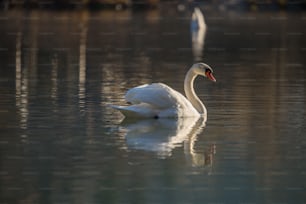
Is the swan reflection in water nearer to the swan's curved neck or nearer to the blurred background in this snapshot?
the swan's curved neck

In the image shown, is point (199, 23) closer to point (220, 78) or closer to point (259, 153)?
point (220, 78)

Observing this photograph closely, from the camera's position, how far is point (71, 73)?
17578 mm

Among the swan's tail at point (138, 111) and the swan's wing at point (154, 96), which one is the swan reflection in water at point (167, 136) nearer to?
the swan's tail at point (138, 111)

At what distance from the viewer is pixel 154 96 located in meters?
11.8

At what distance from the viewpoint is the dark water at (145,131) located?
848 cm

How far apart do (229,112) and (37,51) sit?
10.3 meters

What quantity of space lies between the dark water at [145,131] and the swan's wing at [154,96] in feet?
0.68

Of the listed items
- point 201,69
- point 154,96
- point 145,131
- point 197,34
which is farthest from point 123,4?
point 145,131

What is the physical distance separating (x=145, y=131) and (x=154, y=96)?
2.02ft

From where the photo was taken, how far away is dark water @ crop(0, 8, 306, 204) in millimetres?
8477

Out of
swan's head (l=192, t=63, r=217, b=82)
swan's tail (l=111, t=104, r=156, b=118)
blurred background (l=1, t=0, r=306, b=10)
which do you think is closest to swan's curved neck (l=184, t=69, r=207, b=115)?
swan's head (l=192, t=63, r=217, b=82)

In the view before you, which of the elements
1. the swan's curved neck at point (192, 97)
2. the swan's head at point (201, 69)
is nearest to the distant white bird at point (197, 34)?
the swan's head at point (201, 69)

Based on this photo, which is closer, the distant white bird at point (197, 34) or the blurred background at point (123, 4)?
the distant white bird at point (197, 34)

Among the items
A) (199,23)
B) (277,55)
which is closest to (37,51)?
(277,55)
